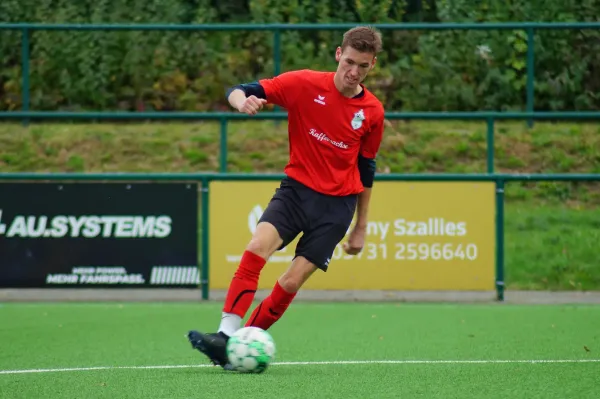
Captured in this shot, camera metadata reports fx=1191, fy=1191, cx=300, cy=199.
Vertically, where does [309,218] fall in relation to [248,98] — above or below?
below

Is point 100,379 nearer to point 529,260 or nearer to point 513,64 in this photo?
point 529,260

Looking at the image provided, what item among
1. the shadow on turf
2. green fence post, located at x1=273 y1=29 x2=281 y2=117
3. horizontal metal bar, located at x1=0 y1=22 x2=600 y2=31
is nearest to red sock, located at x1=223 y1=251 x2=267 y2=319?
the shadow on turf

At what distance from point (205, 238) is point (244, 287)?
5082mm

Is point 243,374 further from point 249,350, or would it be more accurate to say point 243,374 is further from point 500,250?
point 500,250

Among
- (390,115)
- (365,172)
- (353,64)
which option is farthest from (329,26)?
(353,64)

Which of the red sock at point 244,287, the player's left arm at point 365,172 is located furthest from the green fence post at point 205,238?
the red sock at point 244,287

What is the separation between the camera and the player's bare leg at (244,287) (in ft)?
21.4

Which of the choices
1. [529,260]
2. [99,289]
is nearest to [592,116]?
[529,260]

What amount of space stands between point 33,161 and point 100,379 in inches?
350

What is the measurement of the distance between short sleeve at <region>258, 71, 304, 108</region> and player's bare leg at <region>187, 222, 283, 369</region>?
721 millimetres

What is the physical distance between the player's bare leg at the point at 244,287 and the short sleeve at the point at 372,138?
75cm

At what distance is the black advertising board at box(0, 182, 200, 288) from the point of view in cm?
1160

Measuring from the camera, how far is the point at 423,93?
47.9 feet

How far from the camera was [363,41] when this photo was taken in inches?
258
